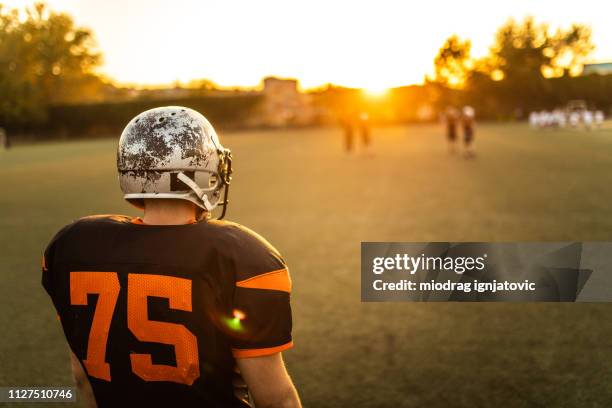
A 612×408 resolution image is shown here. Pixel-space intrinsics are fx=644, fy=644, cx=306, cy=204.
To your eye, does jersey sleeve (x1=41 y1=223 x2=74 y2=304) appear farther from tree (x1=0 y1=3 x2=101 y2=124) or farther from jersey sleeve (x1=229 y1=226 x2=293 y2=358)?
tree (x1=0 y1=3 x2=101 y2=124)

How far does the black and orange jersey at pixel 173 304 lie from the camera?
69.9 inches

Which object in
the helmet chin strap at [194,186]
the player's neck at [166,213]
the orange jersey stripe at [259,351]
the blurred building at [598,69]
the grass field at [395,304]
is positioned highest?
the blurred building at [598,69]

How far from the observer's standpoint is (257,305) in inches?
69.7

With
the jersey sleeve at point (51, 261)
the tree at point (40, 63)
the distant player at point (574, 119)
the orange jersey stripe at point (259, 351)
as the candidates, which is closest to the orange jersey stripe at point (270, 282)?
the orange jersey stripe at point (259, 351)

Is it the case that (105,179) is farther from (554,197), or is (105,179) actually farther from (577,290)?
(577,290)

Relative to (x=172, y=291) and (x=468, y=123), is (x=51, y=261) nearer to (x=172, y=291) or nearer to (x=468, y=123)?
(x=172, y=291)

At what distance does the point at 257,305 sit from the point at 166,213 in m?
0.42

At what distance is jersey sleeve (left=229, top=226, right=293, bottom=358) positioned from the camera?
177 cm

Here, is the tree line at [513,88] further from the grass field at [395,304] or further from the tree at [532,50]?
the grass field at [395,304]

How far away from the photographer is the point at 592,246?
759cm

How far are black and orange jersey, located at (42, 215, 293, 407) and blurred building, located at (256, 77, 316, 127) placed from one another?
63393 millimetres

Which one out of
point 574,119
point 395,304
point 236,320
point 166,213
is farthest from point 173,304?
point 574,119

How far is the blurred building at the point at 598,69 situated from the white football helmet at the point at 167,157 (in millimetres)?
76192

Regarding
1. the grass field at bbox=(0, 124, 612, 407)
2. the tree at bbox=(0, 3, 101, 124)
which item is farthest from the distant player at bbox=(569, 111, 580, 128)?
the tree at bbox=(0, 3, 101, 124)
